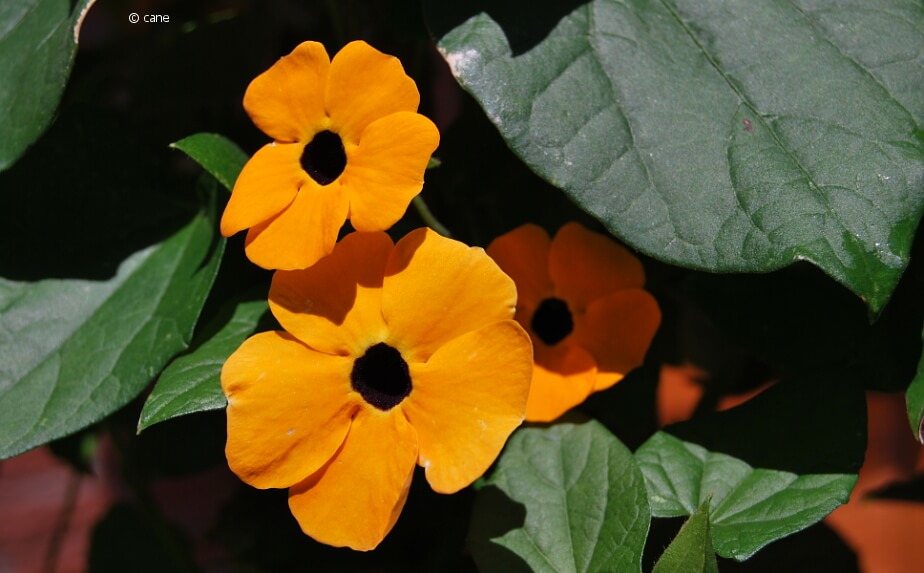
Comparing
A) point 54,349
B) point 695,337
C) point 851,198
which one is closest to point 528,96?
point 851,198

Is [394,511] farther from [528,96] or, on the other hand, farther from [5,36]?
[5,36]

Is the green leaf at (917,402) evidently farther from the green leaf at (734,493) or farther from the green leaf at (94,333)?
the green leaf at (94,333)

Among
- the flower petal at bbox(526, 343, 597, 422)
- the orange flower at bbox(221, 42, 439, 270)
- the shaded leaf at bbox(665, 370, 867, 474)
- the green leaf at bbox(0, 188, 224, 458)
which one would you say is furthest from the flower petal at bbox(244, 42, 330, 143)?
the shaded leaf at bbox(665, 370, 867, 474)

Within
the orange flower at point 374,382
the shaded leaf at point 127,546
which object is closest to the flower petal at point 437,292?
the orange flower at point 374,382

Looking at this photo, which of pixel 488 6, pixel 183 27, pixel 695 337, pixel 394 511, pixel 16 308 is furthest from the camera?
pixel 695 337

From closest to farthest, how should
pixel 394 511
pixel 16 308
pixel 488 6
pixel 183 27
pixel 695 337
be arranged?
pixel 394 511
pixel 488 6
pixel 16 308
pixel 183 27
pixel 695 337

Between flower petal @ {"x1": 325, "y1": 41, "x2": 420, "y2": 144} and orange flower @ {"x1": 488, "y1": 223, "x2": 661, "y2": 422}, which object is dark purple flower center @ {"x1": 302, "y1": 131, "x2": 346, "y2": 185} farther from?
orange flower @ {"x1": 488, "y1": 223, "x2": 661, "y2": 422}

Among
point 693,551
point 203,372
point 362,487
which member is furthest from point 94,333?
point 693,551

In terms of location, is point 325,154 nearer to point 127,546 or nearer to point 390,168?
point 390,168
